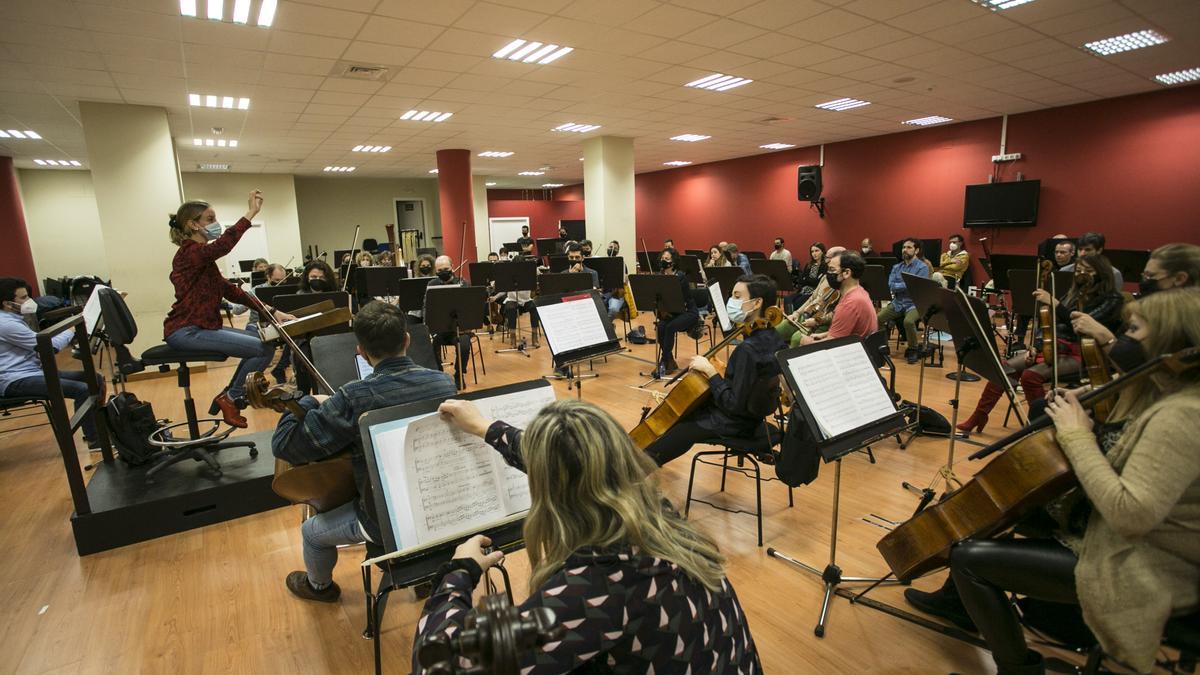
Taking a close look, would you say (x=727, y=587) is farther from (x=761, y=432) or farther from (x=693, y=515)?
(x=693, y=515)

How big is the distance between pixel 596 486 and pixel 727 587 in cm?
36

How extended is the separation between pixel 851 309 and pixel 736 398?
172 centimetres

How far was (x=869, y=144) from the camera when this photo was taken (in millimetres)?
11727

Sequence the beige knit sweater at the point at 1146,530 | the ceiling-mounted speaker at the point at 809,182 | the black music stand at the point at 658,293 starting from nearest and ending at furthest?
1. the beige knit sweater at the point at 1146,530
2. the black music stand at the point at 658,293
3. the ceiling-mounted speaker at the point at 809,182

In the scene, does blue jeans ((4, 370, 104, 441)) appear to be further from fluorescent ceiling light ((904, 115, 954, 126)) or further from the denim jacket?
fluorescent ceiling light ((904, 115, 954, 126))

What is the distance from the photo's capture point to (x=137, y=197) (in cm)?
675

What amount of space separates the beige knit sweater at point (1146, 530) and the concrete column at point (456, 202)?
999 centimetres

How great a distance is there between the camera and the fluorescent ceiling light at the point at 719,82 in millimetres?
6652

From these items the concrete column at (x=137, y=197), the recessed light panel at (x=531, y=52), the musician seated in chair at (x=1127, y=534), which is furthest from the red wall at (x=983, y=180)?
the concrete column at (x=137, y=197)

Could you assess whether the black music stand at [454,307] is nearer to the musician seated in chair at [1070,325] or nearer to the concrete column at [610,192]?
the musician seated in chair at [1070,325]

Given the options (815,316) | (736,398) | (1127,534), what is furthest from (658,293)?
(1127,534)

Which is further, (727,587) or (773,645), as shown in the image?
(773,645)

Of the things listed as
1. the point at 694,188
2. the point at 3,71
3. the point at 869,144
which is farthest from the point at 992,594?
the point at 694,188

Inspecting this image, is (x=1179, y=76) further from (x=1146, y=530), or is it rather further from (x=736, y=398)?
(x=1146, y=530)
